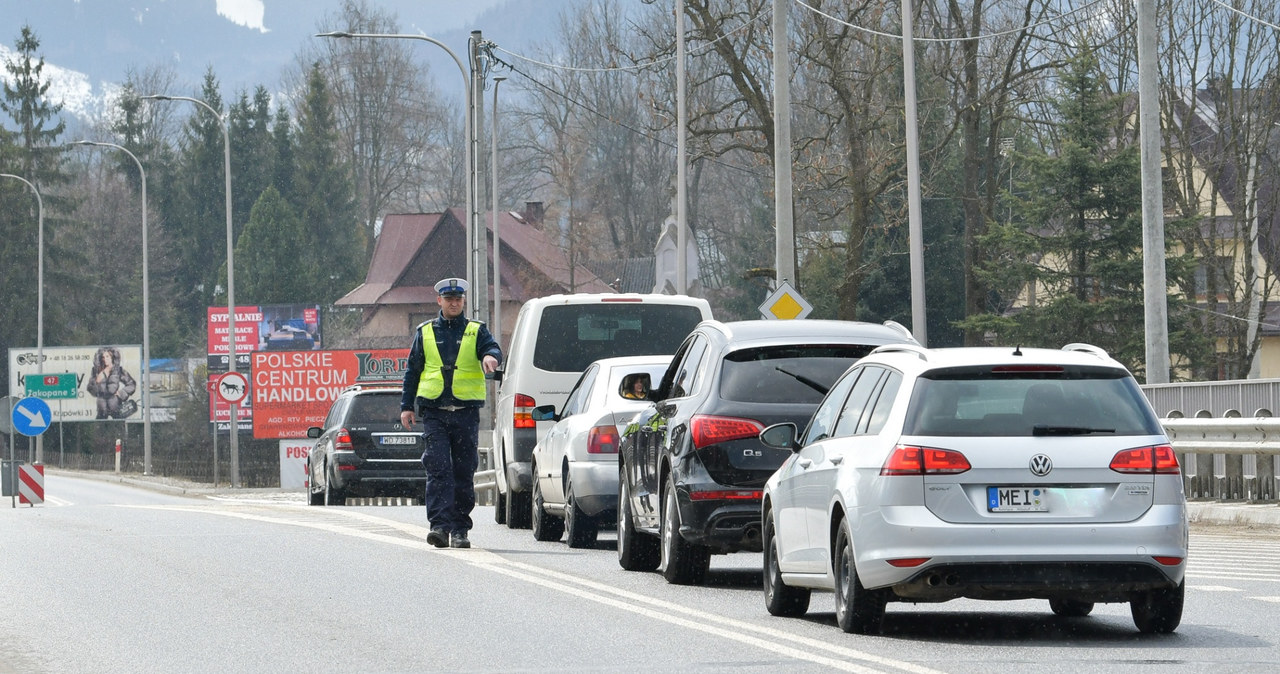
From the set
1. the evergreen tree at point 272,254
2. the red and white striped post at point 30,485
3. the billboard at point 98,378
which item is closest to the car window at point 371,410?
the red and white striped post at point 30,485

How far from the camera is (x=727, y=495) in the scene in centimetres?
1260

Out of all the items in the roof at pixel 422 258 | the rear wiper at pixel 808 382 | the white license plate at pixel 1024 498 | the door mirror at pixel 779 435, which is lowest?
the white license plate at pixel 1024 498

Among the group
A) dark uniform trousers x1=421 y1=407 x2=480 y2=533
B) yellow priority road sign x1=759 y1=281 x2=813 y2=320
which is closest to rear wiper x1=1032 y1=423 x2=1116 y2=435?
dark uniform trousers x1=421 y1=407 x2=480 y2=533

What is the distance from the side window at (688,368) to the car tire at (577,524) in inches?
109

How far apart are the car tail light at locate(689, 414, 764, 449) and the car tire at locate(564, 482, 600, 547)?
12.9ft

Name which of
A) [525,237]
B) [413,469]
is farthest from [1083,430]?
[525,237]

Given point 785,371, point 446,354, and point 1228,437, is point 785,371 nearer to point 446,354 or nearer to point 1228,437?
point 446,354

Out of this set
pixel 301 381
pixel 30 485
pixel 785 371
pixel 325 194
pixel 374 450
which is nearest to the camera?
pixel 785 371

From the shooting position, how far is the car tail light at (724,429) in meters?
12.6

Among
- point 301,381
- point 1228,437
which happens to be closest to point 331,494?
point 1228,437

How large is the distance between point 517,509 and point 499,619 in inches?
380

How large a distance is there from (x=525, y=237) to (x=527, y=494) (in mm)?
78876

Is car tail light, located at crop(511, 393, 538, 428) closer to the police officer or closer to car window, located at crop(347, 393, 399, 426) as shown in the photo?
the police officer

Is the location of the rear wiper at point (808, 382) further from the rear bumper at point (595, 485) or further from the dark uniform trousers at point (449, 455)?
the rear bumper at point (595, 485)
